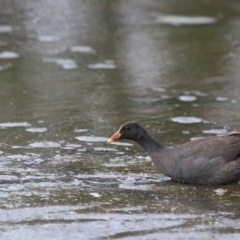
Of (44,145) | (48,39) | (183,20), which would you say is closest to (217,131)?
(44,145)

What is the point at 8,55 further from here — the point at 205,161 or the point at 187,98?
the point at 205,161

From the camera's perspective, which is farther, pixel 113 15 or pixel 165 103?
pixel 113 15

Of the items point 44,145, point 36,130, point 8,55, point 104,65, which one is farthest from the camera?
point 8,55

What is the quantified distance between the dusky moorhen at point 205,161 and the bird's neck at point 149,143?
18 centimetres

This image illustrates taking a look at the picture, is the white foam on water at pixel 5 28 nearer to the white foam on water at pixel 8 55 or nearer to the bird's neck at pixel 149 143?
the white foam on water at pixel 8 55

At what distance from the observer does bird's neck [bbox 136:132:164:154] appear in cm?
877

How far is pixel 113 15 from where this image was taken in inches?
722

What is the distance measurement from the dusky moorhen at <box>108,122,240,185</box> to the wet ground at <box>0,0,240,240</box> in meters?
0.13

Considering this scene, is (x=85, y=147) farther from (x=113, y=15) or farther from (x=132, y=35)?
(x=113, y=15)

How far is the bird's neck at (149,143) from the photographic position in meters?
8.77

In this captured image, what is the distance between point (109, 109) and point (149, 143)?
2697mm

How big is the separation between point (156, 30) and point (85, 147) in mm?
7442

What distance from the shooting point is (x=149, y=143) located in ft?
29.0

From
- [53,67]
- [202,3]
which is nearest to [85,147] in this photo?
[53,67]
